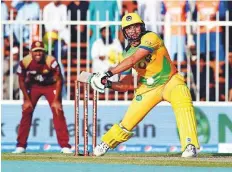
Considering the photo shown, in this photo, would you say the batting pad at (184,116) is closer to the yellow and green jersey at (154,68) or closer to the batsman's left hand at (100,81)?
the yellow and green jersey at (154,68)

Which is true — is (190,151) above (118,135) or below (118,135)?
below

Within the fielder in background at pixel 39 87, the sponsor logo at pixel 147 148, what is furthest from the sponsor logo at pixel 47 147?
the sponsor logo at pixel 147 148

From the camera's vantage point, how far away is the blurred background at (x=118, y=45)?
20469 mm

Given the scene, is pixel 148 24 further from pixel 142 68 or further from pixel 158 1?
pixel 142 68

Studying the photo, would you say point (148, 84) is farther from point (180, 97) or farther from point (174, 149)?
point (174, 149)

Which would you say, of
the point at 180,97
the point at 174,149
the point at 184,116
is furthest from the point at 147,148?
the point at 184,116

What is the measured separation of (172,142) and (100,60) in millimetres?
1952

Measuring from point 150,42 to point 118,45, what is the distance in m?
5.54

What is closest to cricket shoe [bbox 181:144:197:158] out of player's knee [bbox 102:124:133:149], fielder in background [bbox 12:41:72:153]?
player's knee [bbox 102:124:133:149]

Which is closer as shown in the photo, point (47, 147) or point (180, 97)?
point (180, 97)

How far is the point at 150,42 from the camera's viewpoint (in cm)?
1509

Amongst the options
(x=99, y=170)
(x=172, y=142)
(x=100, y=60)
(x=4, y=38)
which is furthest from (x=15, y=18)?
(x=99, y=170)

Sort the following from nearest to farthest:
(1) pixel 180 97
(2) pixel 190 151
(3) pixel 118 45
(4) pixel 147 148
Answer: (2) pixel 190 151 < (1) pixel 180 97 < (4) pixel 147 148 < (3) pixel 118 45

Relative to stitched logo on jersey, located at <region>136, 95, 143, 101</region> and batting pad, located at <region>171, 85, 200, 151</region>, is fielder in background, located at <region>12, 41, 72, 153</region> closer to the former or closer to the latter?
stitched logo on jersey, located at <region>136, 95, 143, 101</region>
